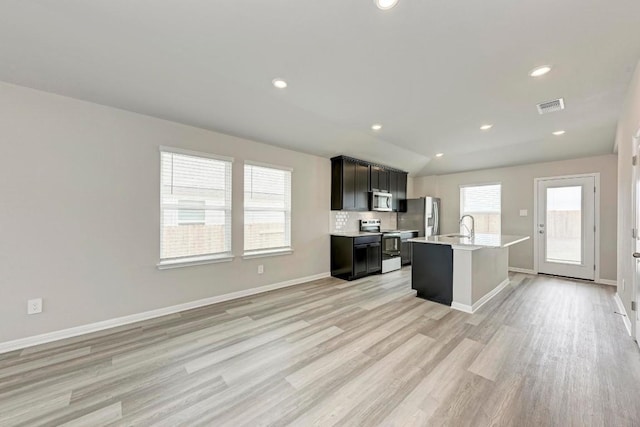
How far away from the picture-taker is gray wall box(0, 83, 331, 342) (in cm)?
244

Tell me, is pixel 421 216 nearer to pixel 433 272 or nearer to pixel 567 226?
pixel 567 226

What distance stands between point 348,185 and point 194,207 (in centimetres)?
292

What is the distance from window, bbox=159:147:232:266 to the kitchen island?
301 cm

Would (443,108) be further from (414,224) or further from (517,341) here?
(414,224)

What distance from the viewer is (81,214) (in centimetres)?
273

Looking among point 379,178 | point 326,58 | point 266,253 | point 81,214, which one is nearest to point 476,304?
point 266,253

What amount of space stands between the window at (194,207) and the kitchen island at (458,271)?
301 centimetres

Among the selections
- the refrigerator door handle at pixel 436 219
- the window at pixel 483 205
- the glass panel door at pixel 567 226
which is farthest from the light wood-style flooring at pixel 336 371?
the refrigerator door handle at pixel 436 219

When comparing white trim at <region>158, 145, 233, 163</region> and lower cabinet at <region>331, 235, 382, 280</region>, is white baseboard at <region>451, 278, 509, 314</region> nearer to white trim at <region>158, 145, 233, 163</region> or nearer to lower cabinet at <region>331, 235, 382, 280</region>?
lower cabinet at <region>331, 235, 382, 280</region>

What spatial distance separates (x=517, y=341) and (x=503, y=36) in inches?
111

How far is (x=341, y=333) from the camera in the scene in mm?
2719

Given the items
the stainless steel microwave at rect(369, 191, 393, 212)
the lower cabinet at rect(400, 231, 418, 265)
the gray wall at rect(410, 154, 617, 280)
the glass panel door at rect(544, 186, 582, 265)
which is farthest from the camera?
the lower cabinet at rect(400, 231, 418, 265)

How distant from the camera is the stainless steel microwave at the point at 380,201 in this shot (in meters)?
5.69

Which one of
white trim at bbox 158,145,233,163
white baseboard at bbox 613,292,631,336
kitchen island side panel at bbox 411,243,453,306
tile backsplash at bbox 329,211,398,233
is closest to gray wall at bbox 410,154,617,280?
white baseboard at bbox 613,292,631,336
